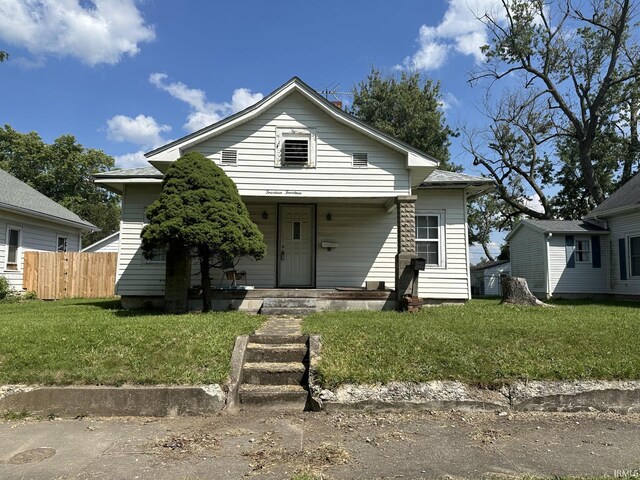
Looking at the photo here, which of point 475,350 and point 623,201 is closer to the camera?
point 475,350

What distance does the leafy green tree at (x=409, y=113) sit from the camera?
31375 millimetres

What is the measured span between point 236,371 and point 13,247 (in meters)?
15.3

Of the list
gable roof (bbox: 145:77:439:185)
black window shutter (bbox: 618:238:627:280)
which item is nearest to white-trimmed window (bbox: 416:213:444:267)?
gable roof (bbox: 145:77:439:185)

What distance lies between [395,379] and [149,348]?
3.31 meters

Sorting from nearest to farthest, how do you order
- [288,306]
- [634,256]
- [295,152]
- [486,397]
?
[486,397] → [288,306] → [295,152] → [634,256]

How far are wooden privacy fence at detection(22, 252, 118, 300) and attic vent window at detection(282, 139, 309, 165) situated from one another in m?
10.6

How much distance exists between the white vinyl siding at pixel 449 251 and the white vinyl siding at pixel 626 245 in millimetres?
8438

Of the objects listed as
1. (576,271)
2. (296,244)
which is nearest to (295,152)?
(296,244)

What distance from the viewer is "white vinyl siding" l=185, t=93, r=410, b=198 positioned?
422 inches

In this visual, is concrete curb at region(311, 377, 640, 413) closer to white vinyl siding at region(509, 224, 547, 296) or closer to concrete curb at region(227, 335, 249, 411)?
concrete curb at region(227, 335, 249, 411)

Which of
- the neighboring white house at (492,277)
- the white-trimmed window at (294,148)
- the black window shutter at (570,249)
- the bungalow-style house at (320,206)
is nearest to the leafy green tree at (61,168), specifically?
the bungalow-style house at (320,206)

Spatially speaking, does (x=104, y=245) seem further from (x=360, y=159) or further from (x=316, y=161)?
(x=360, y=159)

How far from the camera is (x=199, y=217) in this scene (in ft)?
29.1

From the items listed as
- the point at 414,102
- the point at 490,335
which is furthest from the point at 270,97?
the point at 414,102
